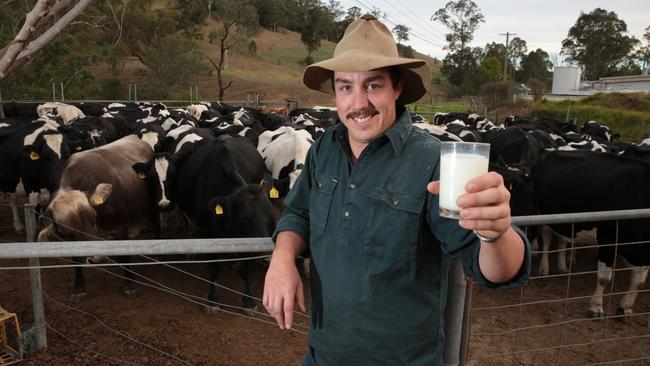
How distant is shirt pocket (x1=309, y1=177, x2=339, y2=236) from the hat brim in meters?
0.42

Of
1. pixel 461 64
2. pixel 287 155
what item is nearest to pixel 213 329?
pixel 287 155

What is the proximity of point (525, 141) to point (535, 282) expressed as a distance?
357cm

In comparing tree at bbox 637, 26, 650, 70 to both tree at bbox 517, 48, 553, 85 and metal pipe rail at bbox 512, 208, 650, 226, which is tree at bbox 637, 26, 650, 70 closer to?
tree at bbox 517, 48, 553, 85

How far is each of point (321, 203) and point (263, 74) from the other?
53112 mm

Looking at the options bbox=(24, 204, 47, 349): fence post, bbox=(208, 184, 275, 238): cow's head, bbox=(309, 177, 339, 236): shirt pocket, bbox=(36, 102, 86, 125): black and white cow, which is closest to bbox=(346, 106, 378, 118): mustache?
bbox=(309, 177, 339, 236): shirt pocket

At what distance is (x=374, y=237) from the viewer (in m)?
1.57

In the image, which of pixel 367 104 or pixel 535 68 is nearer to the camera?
pixel 367 104

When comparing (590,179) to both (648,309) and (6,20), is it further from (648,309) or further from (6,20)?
(6,20)

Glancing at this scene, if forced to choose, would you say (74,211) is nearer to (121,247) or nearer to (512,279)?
(121,247)

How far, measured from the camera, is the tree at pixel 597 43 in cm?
5500

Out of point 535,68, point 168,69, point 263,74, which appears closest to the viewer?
point 168,69

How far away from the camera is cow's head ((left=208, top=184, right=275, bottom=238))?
5289mm

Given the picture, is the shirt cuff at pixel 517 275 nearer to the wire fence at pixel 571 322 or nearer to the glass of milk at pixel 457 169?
the glass of milk at pixel 457 169

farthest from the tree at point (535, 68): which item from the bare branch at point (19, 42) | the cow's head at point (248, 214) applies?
the bare branch at point (19, 42)
